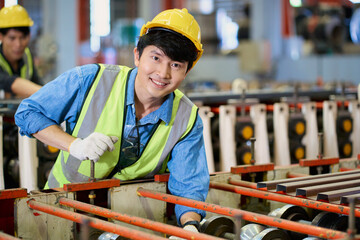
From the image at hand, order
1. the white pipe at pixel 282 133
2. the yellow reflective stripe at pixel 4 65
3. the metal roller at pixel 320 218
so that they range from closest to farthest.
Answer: the metal roller at pixel 320 218, the yellow reflective stripe at pixel 4 65, the white pipe at pixel 282 133

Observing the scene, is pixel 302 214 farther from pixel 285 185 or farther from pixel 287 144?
pixel 287 144

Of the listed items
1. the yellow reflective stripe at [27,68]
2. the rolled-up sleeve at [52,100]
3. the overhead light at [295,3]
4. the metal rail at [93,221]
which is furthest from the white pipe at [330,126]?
the overhead light at [295,3]

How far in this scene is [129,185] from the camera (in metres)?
2.45

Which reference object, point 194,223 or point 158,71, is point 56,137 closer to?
point 158,71

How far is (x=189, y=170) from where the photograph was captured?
254cm

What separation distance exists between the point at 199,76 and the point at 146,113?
46.2ft

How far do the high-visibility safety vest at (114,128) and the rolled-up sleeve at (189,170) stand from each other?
40 mm

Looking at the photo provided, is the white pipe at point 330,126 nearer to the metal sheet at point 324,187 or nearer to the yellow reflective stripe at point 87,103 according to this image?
the metal sheet at point 324,187

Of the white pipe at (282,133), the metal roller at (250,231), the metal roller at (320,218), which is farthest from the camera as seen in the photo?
the white pipe at (282,133)

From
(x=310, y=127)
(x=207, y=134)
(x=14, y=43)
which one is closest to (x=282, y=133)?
(x=310, y=127)

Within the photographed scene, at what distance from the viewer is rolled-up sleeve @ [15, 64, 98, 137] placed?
246 centimetres

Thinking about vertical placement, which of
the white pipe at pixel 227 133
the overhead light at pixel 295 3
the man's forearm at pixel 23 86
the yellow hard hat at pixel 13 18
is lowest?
the white pipe at pixel 227 133

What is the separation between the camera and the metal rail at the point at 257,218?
180 centimetres

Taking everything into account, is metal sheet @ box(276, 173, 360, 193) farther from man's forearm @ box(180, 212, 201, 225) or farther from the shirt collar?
the shirt collar
